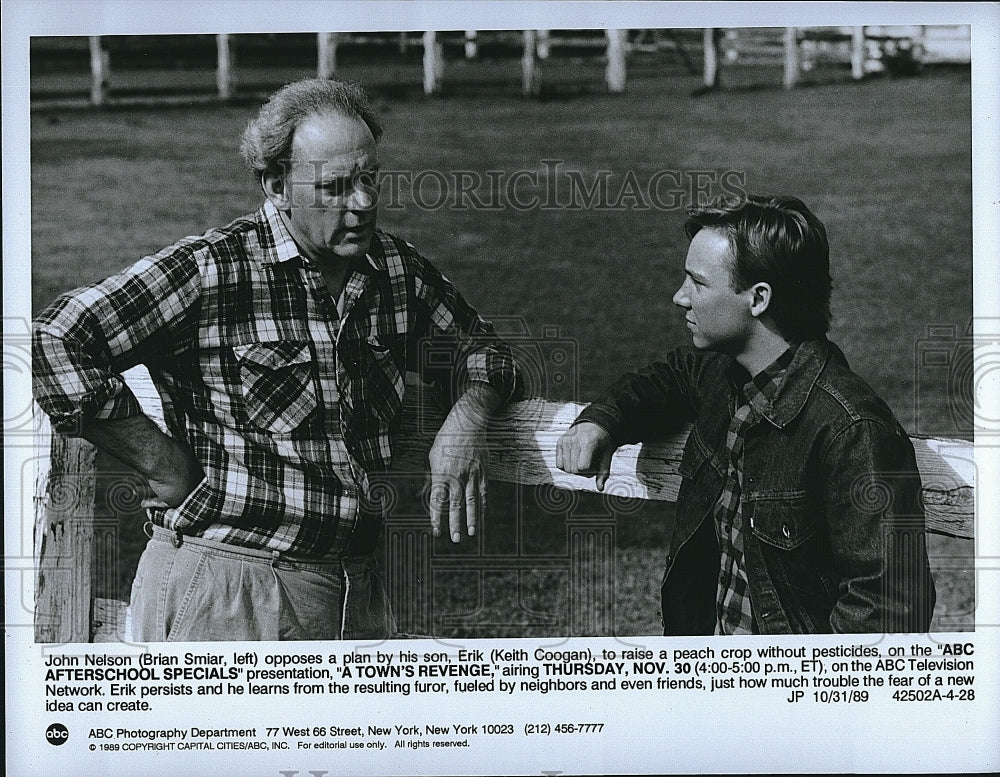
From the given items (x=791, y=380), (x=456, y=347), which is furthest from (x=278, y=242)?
(x=791, y=380)

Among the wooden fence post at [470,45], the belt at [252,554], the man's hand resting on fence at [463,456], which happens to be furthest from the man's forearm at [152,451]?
the wooden fence post at [470,45]

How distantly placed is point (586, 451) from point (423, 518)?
0.53 metres

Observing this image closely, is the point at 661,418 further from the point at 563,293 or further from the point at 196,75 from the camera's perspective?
the point at 196,75

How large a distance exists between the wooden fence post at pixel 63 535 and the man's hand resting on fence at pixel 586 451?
1.43m

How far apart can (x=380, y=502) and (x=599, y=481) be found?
66 centimetres

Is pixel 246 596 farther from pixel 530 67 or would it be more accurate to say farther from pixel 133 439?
pixel 530 67

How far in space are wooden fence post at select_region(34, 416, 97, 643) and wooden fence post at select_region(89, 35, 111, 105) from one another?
1.00m

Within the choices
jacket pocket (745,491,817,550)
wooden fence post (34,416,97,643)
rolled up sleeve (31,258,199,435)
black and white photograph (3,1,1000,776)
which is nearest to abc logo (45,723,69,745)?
black and white photograph (3,1,1000,776)

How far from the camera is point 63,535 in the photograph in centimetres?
336

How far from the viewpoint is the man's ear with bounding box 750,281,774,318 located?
3164mm

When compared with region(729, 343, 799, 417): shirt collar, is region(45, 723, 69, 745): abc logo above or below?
below

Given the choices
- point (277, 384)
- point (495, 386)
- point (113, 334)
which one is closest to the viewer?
point (113, 334)

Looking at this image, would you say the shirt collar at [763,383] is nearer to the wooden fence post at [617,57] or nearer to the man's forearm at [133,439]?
the wooden fence post at [617,57]

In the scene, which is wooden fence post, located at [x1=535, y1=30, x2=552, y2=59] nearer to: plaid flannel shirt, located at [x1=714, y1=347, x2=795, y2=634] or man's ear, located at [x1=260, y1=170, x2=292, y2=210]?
man's ear, located at [x1=260, y1=170, x2=292, y2=210]
